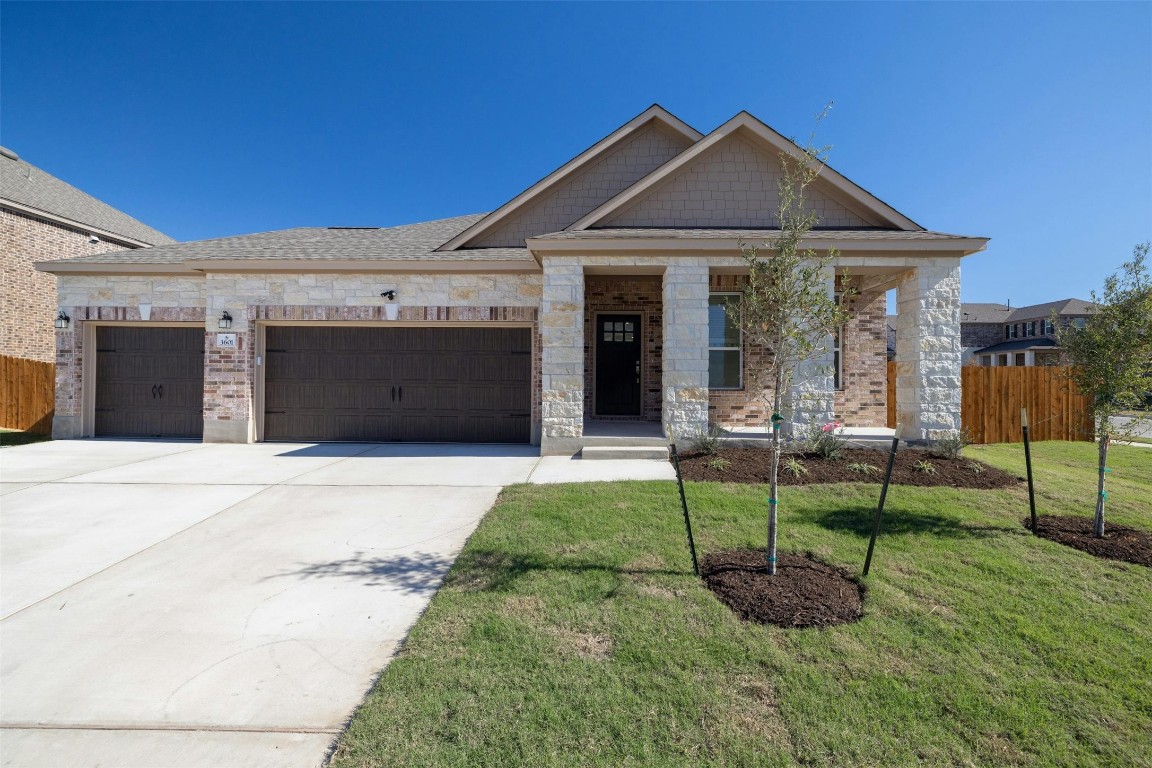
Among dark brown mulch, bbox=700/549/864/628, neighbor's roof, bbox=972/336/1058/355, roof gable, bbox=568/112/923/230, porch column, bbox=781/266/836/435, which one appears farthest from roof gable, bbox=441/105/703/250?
neighbor's roof, bbox=972/336/1058/355

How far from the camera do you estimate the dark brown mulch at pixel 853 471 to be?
21.0 feet

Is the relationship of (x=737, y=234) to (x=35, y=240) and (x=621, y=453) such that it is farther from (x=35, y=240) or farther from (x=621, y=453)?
(x=35, y=240)

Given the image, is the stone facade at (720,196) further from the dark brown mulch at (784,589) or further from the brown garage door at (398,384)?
the dark brown mulch at (784,589)

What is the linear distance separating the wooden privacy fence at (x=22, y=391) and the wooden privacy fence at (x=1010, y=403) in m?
20.0

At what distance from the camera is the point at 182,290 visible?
404 inches

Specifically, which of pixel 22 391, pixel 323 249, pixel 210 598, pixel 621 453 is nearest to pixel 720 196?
pixel 621 453

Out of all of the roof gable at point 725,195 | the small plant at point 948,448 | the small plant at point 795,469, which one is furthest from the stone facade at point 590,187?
the small plant at point 948,448

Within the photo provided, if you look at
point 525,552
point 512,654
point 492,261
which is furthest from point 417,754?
point 492,261

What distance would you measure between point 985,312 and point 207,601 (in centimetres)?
5733

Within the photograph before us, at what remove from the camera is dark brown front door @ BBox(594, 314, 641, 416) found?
36.9 ft

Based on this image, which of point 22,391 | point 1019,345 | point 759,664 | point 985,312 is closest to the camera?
point 759,664

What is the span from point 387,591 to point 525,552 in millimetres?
1124

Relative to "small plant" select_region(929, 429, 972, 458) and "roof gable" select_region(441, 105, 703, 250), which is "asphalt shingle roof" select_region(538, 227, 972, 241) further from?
"small plant" select_region(929, 429, 972, 458)

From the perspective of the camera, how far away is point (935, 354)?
834cm
